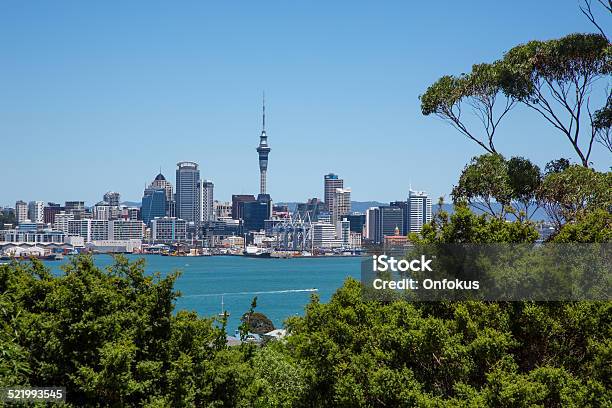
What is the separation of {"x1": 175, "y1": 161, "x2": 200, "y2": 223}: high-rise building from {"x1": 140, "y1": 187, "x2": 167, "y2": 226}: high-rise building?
4230 millimetres

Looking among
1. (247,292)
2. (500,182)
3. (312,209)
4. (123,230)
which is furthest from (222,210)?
(500,182)

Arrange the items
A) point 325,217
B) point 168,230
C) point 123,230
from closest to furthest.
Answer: point 123,230
point 168,230
point 325,217

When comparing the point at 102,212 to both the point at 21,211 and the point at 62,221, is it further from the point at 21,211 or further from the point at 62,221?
the point at 21,211

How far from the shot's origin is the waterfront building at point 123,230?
475ft

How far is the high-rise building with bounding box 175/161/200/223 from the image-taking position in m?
178

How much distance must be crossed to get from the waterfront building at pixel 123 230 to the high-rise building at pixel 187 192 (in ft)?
93.1

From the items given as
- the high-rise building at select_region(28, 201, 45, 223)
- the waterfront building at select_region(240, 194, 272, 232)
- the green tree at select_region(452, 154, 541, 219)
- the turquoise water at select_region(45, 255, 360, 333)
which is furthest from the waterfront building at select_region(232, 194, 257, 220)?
the green tree at select_region(452, 154, 541, 219)

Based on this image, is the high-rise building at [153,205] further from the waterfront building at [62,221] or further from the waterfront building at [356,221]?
the waterfront building at [356,221]

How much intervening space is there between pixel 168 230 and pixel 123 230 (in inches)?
342

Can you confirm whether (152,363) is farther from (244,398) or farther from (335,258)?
(335,258)

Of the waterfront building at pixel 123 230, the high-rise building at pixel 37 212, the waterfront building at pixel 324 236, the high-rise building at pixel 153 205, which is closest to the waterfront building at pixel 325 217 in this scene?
the waterfront building at pixel 324 236

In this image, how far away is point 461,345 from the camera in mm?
6441

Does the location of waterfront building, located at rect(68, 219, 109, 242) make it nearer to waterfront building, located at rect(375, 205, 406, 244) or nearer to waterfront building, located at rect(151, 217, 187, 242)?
waterfront building, located at rect(151, 217, 187, 242)

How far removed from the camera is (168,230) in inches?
5925
